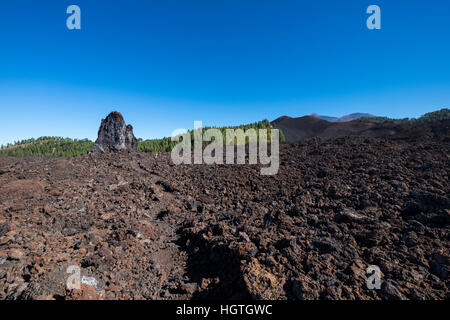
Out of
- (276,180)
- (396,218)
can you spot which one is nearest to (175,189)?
(276,180)

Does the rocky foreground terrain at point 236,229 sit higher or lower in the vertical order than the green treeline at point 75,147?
lower

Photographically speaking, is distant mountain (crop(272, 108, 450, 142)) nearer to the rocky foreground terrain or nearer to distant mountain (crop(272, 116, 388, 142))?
distant mountain (crop(272, 116, 388, 142))

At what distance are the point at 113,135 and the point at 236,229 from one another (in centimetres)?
998

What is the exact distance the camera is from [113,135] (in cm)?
1171

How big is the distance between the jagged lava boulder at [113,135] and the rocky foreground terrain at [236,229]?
2693 mm

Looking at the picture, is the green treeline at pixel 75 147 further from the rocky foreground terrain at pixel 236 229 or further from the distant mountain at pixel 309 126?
the rocky foreground terrain at pixel 236 229

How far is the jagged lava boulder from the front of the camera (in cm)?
1149

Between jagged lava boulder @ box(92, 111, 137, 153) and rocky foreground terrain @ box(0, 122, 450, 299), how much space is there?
2693 millimetres

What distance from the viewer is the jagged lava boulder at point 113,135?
11492mm

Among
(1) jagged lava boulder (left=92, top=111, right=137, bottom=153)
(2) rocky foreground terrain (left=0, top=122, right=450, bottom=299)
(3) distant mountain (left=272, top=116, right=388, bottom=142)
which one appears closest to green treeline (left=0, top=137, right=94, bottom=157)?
(1) jagged lava boulder (left=92, top=111, right=137, bottom=153)

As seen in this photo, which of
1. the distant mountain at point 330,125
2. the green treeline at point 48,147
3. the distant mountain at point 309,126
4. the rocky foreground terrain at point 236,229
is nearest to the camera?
the rocky foreground terrain at point 236,229

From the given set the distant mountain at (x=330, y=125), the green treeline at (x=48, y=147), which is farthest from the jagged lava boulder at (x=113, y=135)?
the distant mountain at (x=330, y=125)

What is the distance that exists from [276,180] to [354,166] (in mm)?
3038

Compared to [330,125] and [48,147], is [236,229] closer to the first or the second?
[330,125]
